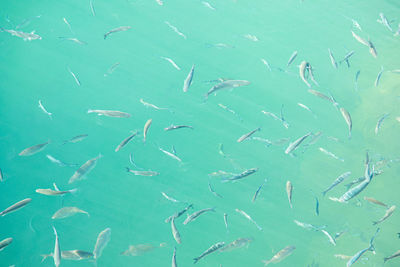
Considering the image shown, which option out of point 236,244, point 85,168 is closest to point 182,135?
point 85,168

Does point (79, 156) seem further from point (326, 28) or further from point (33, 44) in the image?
point (326, 28)

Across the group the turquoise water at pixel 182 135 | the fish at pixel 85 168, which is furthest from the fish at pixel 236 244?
the turquoise water at pixel 182 135

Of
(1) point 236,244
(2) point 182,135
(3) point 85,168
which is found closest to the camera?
(1) point 236,244

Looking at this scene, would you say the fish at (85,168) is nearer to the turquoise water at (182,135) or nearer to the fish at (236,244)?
the fish at (236,244)

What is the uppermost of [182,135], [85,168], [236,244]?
[236,244]

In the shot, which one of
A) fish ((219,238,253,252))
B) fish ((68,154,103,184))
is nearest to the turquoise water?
fish ((68,154,103,184))

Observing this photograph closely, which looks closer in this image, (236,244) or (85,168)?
(236,244)

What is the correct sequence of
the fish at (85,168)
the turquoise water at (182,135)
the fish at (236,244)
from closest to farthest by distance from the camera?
1. the fish at (236,244)
2. the fish at (85,168)
3. the turquoise water at (182,135)

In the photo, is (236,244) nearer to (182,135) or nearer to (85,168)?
(85,168)

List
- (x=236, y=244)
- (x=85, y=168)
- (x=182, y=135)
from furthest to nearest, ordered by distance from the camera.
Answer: (x=182, y=135), (x=85, y=168), (x=236, y=244)
